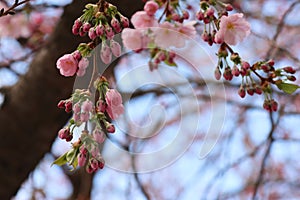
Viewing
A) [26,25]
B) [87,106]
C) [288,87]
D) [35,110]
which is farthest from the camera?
[26,25]

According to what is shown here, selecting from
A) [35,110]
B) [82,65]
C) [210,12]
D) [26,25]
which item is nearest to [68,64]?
[82,65]

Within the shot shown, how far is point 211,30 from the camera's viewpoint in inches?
35.7

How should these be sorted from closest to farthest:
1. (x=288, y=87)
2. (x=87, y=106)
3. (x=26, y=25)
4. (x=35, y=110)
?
(x=87, y=106)
(x=288, y=87)
(x=35, y=110)
(x=26, y=25)

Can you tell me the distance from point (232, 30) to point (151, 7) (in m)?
0.20

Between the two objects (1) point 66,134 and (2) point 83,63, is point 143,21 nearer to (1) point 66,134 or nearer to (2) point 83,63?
(2) point 83,63

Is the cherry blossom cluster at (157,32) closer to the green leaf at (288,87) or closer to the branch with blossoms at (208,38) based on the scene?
the branch with blossoms at (208,38)

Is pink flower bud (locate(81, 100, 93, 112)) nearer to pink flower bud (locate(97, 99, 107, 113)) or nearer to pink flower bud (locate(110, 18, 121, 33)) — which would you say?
pink flower bud (locate(97, 99, 107, 113))

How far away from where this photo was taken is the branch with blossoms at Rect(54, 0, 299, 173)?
0.84m

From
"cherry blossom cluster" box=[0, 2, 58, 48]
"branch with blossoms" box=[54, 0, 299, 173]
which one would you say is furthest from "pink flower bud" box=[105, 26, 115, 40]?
"cherry blossom cluster" box=[0, 2, 58, 48]

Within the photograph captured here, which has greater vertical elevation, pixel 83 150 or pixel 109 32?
pixel 109 32

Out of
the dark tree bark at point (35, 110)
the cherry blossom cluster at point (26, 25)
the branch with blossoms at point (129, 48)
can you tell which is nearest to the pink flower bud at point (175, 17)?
the branch with blossoms at point (129, 48)

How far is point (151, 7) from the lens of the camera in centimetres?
83

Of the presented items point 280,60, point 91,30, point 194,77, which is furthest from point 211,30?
point 280,60

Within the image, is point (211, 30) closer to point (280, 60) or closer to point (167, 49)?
point (167, 49)
